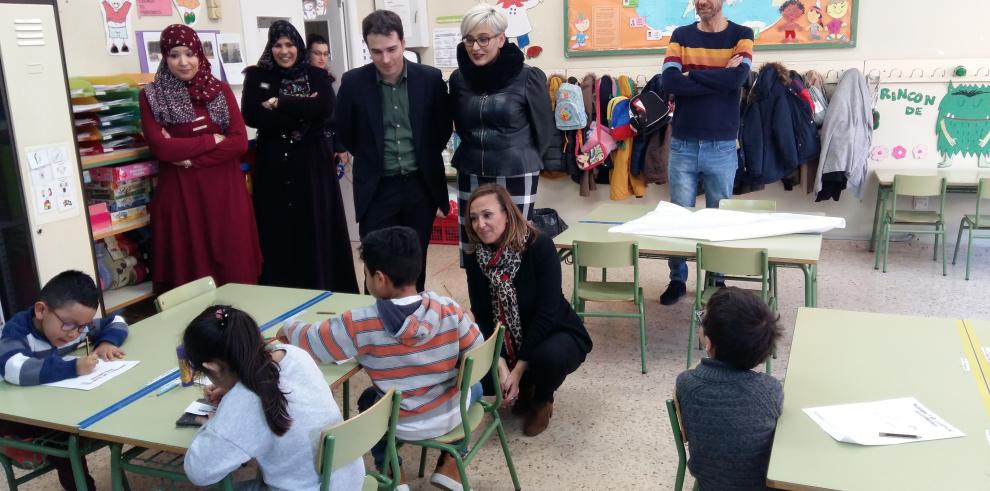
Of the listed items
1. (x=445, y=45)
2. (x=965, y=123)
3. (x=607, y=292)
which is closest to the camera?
(x=607, y=292)

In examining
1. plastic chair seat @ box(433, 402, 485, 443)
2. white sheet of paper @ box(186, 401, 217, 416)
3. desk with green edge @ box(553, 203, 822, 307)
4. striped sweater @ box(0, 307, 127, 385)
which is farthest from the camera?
desk with green edge @ box(553, 203, 822, 307)

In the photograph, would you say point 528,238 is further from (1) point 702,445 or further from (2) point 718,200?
(2) point 718,200

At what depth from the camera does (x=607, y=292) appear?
3695 mm

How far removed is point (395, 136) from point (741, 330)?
6.90 feet

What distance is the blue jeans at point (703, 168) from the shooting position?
420 cm

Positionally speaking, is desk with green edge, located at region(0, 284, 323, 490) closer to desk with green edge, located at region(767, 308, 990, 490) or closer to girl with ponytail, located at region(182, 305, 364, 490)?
girl with ponytail, located at region(182, 305, 364, 490)

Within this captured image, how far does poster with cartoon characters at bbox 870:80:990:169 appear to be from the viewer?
5.26 meters

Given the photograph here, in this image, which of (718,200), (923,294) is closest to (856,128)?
(923,294)

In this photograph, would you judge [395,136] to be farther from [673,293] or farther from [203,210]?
[673,293]

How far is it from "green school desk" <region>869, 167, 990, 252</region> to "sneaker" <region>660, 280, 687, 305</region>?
63.7 inches

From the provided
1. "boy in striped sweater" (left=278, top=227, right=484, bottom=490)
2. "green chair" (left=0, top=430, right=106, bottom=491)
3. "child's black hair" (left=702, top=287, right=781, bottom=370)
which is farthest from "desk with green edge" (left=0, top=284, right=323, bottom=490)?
"child's black hair" (left=702, top=287, right=781, bottom=370)

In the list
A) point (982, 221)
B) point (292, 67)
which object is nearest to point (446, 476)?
point (292, 67)

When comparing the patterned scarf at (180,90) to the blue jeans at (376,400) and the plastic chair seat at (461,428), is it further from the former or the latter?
the plastic chair seat at (461,428)

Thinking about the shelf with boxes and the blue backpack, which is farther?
the blue backpack
